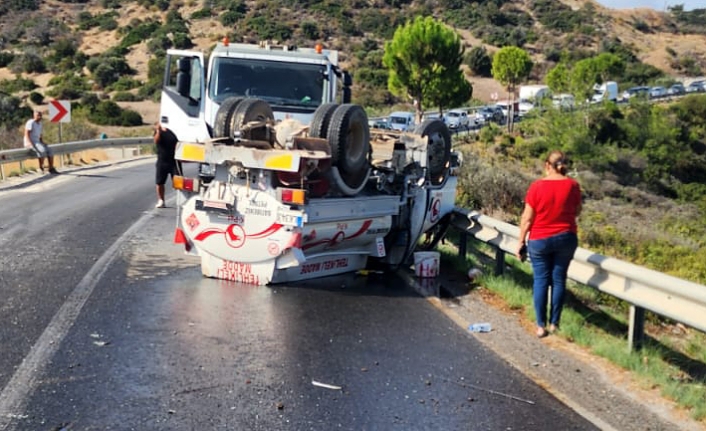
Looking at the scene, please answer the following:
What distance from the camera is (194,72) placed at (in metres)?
14.1

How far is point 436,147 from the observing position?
35.8 ft

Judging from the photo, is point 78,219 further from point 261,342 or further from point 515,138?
point 515,138

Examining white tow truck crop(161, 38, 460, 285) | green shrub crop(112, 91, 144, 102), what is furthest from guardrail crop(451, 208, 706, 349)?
green shrub crop(112, 91, 144, 102)

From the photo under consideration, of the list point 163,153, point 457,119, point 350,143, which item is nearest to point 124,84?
point 457,119

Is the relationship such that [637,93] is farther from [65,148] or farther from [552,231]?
[552,231]

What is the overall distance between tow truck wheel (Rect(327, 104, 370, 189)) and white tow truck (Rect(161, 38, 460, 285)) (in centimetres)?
1

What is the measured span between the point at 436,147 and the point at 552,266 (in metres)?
3.65

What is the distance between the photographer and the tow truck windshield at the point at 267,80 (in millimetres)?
13531

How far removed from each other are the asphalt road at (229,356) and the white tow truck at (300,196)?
1.01 feet

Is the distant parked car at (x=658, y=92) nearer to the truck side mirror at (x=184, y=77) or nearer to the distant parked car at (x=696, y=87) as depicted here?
the distant parked car at (x=696, y=87)

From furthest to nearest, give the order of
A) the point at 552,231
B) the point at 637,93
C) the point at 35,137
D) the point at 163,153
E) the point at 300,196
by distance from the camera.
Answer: the point at 637,93 → the point at 35,137 → the point at 163,153 → the point at 300,196 → the point at 552,231

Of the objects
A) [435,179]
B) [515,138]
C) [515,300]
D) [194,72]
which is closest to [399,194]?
[435,179]

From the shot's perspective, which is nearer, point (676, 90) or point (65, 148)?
point (65, 148)

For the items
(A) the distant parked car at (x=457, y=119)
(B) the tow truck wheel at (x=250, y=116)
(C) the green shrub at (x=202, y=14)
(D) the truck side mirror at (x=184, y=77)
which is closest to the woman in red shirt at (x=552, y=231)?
(B) the tow truck wheel at (x=250, y=116)
